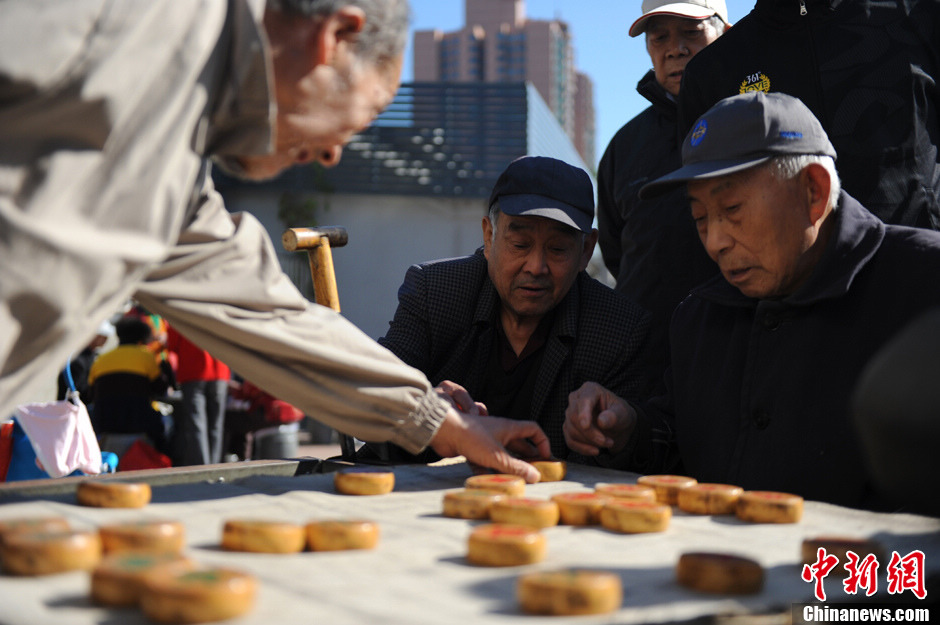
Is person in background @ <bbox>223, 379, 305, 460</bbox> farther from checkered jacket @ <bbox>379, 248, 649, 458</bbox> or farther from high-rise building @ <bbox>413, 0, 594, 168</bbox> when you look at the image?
high-rise building @ <bbox>413, 0, 594, 168</bbox>

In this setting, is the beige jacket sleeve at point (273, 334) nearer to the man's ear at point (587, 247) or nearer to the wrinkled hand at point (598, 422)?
the wrinkled hand at point (598, 422)

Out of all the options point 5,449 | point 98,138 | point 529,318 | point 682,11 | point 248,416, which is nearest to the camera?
point 98,138

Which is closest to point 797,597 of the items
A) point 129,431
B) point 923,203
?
point 923,203

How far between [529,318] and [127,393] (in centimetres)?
427

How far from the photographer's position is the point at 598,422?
2521 mm

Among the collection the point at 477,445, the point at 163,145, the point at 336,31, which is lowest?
the point at 477,445

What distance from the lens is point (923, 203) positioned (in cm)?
291

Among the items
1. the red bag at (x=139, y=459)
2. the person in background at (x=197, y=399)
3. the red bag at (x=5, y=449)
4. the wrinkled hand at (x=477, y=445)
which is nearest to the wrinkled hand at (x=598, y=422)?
the wrinkled hand at (x=477, y=445)

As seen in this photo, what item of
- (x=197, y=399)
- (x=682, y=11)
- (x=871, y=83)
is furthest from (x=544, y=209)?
(x=197, y=399)

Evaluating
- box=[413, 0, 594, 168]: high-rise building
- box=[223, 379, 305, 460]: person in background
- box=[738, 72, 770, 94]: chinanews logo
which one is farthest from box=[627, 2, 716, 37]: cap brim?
box=[413, 0, 594, 168]: high-rise building

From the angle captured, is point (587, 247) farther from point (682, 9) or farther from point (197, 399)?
point (197, 399)

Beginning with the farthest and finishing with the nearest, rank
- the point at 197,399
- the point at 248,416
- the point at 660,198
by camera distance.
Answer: the point at 248,416 → the point at 197,399 → the point at 660,198

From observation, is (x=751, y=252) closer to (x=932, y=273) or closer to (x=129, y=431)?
(x=932, y=273)

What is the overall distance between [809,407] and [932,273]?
434 mm
